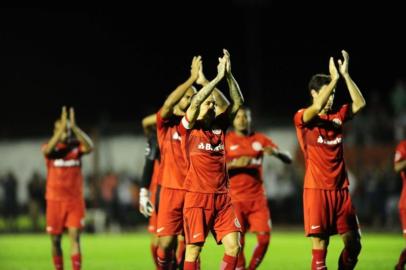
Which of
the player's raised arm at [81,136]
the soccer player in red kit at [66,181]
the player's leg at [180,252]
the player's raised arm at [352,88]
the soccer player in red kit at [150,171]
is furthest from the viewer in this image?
the soccer player in red kit at [66,181]

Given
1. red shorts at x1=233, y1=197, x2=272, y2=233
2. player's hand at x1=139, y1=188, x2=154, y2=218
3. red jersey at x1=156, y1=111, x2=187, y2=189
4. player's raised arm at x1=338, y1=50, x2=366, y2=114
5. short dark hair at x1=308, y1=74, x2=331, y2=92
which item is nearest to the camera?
player's raised arm at x1=338, y1=50, x2=366, y2=114

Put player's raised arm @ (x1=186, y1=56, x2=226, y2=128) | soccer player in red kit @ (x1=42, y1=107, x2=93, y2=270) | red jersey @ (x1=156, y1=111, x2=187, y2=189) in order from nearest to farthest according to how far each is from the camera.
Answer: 1. player's raised arm @ (x1=186, y1=56, x2=226, y2=128)
2. red jersey @ (x1=156, y1=111, x2=187, y2=189)
3. soccer player in red kit @ (x1=42, y1=107, x2=93, y2=270)

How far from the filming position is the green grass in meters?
17.1

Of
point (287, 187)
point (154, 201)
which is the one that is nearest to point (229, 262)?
point (154, 201)

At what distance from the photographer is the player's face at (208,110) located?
10.4m

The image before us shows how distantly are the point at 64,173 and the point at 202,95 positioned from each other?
562 centimetres

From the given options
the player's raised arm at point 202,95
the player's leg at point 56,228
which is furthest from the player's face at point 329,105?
the player's leg at point 56,228

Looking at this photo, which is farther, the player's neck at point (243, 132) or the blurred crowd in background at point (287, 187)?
the blurred crowd in background at point (287, 187)

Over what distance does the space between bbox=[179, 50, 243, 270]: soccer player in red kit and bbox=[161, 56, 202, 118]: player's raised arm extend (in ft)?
0.70

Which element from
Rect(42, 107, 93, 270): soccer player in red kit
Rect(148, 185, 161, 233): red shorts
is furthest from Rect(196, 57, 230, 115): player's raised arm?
Rect(42, 107, 93, 270): soccer player in red kit

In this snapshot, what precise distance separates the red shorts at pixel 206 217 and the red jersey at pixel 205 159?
10 centimetres

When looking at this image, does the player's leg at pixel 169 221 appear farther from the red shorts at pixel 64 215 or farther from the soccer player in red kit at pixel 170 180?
the red shorts at pixel 64 215

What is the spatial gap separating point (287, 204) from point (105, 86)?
28.1m

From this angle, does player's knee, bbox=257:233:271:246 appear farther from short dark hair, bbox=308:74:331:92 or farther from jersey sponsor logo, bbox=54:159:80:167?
jersey sponsor logo, bbox=54:159:80:167
